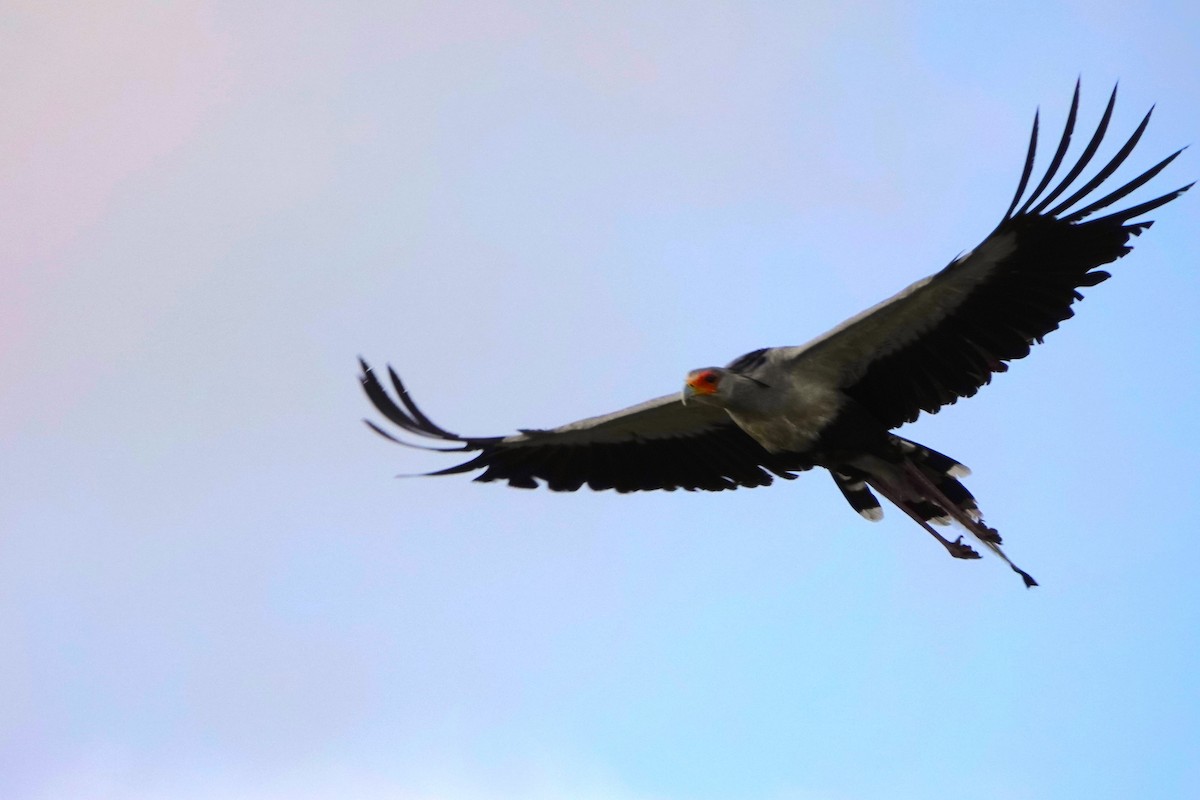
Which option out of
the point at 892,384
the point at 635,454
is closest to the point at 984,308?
the point at 892,384

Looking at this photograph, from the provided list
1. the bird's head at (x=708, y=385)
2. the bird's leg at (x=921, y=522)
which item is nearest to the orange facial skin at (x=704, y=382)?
the bird's head at (x=708, y=385)

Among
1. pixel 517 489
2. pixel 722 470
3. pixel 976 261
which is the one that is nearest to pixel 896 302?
Result: pixel 976 261

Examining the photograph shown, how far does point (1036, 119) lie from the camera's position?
29.8 feet

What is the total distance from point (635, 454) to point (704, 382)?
1.45m

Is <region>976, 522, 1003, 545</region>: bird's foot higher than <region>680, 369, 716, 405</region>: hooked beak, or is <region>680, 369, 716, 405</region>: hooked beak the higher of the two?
<region>680, 369, 716, 405</region>: hooked beak

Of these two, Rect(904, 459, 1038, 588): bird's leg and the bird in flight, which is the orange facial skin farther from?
Rect(904, 459, 1038, 588): bird's leg

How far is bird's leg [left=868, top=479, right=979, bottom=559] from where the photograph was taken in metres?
10.5

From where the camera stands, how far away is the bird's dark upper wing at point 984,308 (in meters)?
9.72

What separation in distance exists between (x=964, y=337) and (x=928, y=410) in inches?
22.2

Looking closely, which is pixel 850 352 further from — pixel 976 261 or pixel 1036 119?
pixel 1036 119

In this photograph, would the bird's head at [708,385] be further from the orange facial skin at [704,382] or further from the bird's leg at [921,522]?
the bird's leg at [921,522]

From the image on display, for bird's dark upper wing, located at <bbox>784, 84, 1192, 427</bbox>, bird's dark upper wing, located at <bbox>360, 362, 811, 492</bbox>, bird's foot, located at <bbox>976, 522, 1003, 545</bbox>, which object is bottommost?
bird's foot, located at <bbox>976, 522, 1003, 545</bbox>

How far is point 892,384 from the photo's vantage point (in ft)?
34.8

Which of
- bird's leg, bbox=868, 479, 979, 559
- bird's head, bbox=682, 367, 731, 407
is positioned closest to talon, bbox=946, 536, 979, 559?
bird's leg, bbox=868, 479, 979, 559
